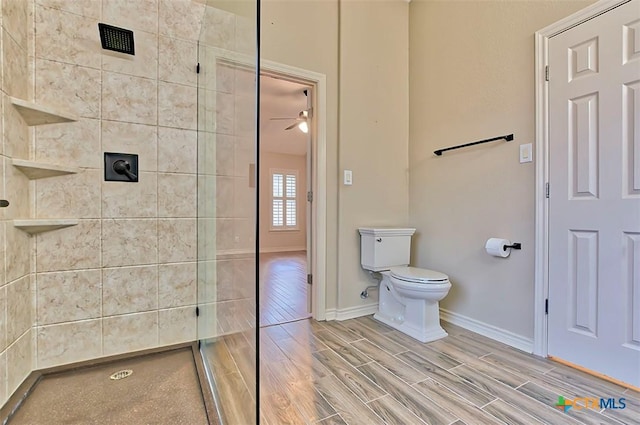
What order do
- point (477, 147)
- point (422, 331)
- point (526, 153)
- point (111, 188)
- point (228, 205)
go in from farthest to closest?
point (477, 147), point (422, 331), point (526, 153), point (111, 188), point (228, 205)

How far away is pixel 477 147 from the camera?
7.15 ft

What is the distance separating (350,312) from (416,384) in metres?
1.00

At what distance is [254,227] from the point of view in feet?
2.84

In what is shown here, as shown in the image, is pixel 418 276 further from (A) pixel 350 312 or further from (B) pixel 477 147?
(B) pixel 477 147

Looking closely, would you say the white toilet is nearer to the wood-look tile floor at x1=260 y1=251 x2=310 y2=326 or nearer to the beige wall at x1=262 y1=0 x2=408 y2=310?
the beige wall at x1=262 y1=0 x2=408 y2=310

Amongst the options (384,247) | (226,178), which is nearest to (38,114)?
(226,178)

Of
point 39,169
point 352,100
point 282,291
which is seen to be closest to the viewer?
point 39,169

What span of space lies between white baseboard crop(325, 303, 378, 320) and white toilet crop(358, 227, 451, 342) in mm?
110

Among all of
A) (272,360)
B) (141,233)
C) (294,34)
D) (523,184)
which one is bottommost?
(272,360)

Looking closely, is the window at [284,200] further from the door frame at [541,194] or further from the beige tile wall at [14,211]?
the door frame at [541,194]

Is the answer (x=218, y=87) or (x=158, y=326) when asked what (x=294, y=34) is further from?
(x=158, y=326)

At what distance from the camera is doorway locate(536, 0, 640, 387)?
1477mm

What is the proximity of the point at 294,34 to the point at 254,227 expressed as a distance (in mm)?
2018

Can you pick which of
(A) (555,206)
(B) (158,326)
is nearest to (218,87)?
(B) (158,326)
